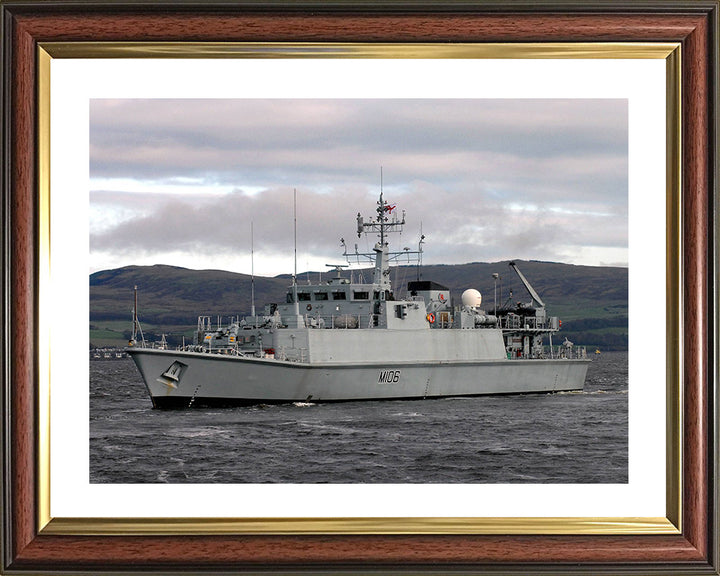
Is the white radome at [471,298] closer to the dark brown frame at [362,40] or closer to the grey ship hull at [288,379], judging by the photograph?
the grey ship hull at [288,379]

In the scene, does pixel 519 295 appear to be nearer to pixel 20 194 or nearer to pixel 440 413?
pixel 440 413

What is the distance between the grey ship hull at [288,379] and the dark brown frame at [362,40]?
18452mm

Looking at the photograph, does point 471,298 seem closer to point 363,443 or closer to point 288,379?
point 288,379

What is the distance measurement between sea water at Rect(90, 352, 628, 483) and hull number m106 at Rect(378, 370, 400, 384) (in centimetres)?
61

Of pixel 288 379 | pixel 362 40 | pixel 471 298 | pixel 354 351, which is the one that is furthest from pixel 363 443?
pixel 471 298

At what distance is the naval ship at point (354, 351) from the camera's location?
79.3 feet

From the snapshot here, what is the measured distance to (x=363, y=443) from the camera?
17.2 metres

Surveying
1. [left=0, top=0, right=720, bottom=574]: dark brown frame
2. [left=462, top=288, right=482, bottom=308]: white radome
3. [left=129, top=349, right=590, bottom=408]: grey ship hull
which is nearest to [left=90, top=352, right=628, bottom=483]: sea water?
[left=129, top=349, right=590, bottom=408]: grey ship hull

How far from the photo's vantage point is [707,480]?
18.5ft

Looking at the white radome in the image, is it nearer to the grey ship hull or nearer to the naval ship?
the naval ship

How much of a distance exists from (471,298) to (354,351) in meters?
6.80

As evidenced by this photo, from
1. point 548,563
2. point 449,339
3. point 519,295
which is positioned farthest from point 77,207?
point 519,295

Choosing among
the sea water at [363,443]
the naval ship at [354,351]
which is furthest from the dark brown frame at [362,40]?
the naval ship at [354,351]

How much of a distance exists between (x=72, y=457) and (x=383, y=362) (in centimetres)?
2129
